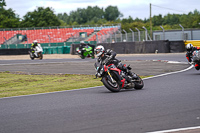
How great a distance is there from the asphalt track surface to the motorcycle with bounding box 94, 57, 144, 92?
577mm

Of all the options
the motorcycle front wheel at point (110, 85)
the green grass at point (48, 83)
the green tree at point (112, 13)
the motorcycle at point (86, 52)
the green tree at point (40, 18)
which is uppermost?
the green tree at point (112, 13)

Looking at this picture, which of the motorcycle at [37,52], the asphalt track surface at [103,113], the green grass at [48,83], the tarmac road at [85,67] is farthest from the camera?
the motorcycle at [37,52]

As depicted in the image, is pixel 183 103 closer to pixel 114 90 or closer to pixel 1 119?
pixel 114 90

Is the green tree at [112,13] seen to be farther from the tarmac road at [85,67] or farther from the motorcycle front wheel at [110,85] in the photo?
the motorcycle front wheel at [110,85]

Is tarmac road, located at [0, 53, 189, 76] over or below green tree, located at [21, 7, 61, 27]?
below

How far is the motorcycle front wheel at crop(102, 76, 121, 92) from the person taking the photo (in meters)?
9.91

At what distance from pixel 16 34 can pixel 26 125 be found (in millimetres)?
52894

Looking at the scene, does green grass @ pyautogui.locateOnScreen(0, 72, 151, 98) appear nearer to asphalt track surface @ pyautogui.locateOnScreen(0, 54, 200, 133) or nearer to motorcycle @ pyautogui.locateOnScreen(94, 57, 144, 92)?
motorcycle @ pyautogui.locateOnScreen(94, 57, 144, 92)

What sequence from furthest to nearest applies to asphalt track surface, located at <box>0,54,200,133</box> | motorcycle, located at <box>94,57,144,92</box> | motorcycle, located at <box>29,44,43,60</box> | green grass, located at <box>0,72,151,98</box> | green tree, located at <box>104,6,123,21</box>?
green tree, located at <box>104,6,123,21</box>, motorcycle, located at <box>29,44,43,60</box>, green grass, located at <box>0,72,151,98</box>, motorcycle, located at <box>94,57,144,92</box>, asphalt track surface, located at <box>0,54,200,133</box>

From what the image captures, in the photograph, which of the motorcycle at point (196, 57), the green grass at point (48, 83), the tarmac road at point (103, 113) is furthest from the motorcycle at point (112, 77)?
the motorcycle at point (196, 57)

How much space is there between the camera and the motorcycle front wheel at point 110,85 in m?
9.91

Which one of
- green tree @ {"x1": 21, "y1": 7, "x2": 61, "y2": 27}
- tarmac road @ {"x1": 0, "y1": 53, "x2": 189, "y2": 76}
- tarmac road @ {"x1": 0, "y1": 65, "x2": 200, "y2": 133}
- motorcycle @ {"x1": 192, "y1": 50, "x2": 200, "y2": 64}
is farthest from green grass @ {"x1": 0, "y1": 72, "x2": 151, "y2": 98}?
green tree @ {"x1": 21, "y1": 7, "x2": 61, "y2": 27}

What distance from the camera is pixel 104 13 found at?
629 ft

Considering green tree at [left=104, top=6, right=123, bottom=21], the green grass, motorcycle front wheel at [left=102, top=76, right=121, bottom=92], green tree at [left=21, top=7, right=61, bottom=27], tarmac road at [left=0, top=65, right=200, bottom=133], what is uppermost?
green tree at [left=104, top=6, right=123, bottom=21]
